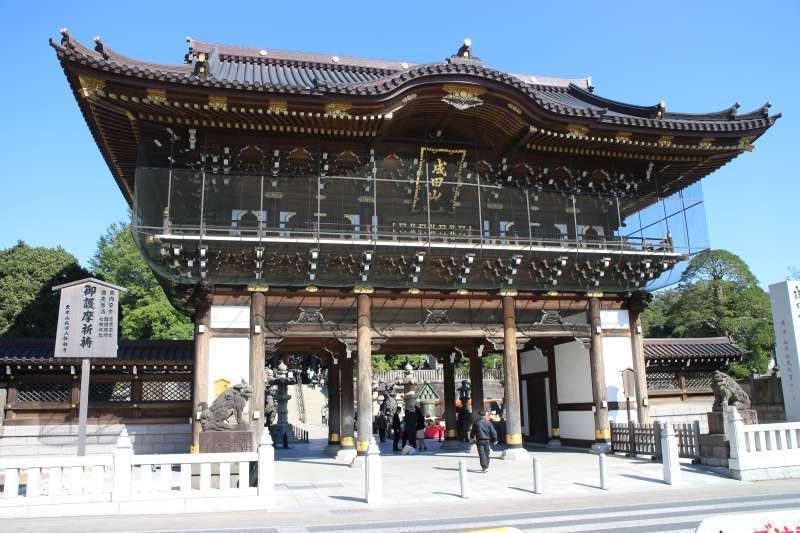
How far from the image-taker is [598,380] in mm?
19891

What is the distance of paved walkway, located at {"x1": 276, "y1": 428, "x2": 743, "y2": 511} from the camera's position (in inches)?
481

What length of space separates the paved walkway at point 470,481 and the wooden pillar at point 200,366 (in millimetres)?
2691

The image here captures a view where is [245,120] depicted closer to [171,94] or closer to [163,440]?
[171,94]

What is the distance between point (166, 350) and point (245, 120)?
7.81m

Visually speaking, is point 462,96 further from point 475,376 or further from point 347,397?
point 347,397

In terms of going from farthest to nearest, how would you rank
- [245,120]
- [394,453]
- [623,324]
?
[394,453], [623,324], [245,120]

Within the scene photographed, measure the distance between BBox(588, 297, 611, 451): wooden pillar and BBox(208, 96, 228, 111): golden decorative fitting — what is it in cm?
1320

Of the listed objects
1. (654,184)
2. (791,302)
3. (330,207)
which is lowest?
(791,302)

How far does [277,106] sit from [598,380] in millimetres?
13221

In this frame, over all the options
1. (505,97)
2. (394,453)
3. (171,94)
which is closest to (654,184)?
(505,97)

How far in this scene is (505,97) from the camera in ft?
59.9

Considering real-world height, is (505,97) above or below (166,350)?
above

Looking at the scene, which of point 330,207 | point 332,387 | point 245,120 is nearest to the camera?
point 245,120

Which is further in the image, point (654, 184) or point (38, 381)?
point (654, 184)
